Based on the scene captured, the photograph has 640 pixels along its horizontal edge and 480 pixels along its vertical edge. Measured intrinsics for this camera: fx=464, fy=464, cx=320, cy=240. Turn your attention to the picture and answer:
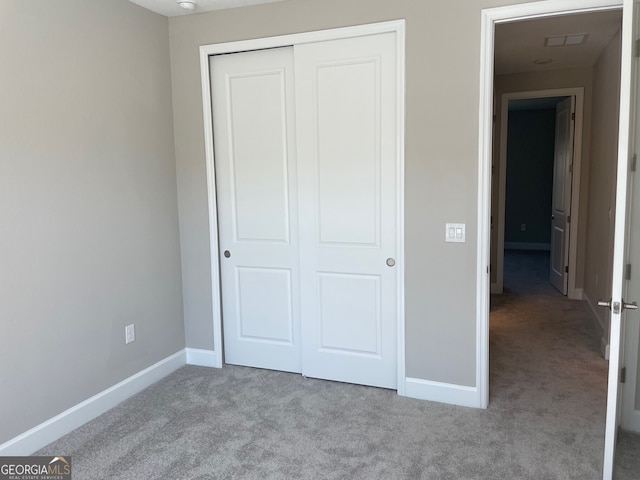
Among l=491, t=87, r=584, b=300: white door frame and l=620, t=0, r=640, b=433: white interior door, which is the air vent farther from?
l=620, t=0, r=640, b=433: white interior door

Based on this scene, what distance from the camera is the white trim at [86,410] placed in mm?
2395

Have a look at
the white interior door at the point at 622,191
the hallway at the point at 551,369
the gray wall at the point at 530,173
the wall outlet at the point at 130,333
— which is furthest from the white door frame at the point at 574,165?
the wall outlet at the point at 130,333

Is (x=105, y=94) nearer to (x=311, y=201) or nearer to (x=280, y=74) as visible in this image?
(x=280, y=74)

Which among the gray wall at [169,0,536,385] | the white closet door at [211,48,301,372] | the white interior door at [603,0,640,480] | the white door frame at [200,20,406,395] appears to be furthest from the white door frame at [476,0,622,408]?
the white closet door at [211,48,301,372]

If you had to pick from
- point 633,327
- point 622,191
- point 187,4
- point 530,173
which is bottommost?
point 633,327

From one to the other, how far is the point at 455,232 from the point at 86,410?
2.45 metres

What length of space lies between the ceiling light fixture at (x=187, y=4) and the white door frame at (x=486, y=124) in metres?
1.80

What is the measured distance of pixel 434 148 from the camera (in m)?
2.79


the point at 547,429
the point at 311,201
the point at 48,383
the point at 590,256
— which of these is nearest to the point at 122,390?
the point at 48,383

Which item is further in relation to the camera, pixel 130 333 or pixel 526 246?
pixel 526 246

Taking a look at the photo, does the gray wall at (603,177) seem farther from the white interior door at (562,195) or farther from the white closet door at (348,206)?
the white closet door at (348,206)

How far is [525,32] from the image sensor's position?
384 centimetres

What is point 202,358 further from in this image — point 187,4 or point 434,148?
point 187,4

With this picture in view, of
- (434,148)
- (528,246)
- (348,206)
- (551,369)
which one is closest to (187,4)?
(348,206)
